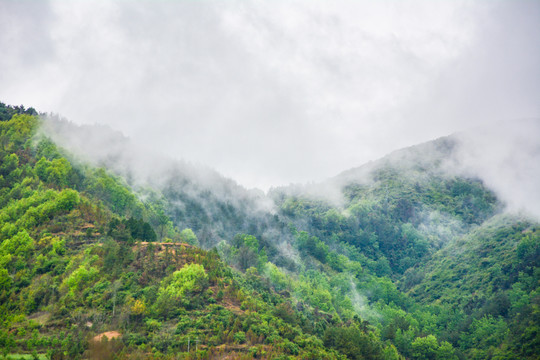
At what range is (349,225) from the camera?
18575cm

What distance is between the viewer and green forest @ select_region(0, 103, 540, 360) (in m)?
55.5

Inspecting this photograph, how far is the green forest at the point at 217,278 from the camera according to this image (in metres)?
55.5

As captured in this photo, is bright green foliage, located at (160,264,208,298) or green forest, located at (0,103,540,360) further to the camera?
bright green foliage, located at (160,264,208,298)

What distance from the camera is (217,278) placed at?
69562mm

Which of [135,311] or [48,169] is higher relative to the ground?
[48,169]

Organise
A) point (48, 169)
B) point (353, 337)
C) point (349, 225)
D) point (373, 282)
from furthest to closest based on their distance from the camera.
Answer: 1. point (349, 225)
2. point (373, 282)
3. point (48, 169)
4. point (353, 337)

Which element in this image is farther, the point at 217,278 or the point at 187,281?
the point at 217,278

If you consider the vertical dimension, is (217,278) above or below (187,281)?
above

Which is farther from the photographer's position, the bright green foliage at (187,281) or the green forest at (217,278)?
the bright green foliage at (187,281)

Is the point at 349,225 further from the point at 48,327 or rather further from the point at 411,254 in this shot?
the point at 48,327

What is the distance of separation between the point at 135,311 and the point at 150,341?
21.5 ft

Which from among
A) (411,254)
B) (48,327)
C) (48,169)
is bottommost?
(48,327)

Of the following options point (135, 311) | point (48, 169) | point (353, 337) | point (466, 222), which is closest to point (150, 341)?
point (135, 311)

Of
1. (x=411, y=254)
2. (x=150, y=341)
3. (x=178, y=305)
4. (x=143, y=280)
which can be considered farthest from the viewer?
(x=411, y=254)
